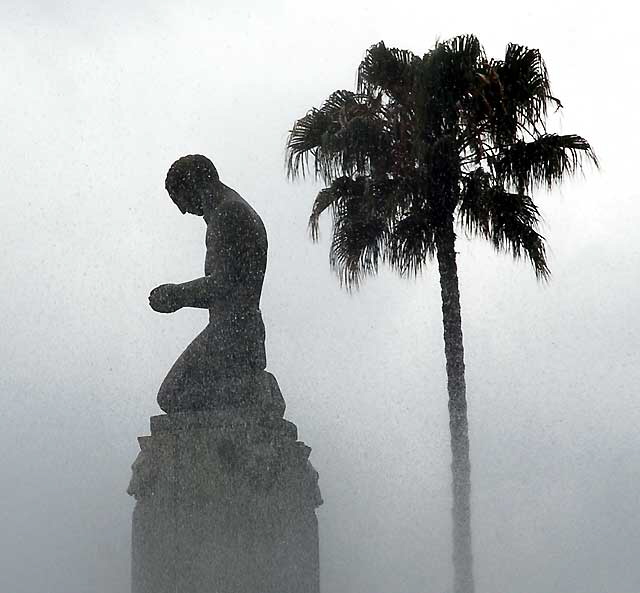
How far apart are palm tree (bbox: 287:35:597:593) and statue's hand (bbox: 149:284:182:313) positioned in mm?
5075

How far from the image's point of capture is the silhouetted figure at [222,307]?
6.82 m

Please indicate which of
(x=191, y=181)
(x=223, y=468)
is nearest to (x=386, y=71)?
(x=191, y=181)

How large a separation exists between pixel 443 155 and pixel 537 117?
1.19 m

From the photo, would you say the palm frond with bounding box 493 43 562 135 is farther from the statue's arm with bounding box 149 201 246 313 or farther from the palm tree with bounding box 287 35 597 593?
the statue's arm with bounding box 149 201 246 313

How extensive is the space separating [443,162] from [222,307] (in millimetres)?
5218

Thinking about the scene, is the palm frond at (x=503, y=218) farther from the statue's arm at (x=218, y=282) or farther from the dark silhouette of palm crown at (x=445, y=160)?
the statue's arm at (x=218, y=282)

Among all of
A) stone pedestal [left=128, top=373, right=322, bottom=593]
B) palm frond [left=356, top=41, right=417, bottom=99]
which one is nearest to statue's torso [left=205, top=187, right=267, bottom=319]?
stone pedestal [left=128, top=373, right=322, bottom=593]

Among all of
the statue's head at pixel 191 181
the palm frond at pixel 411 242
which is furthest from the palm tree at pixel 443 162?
the statue's head at pixel 191 181

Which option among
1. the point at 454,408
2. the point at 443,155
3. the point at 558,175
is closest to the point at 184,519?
the point at 454,408

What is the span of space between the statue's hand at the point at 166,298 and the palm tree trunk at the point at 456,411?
476cm

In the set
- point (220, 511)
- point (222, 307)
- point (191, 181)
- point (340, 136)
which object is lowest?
point (220, 511)

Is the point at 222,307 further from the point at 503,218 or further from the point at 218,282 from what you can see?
the point at 503,218

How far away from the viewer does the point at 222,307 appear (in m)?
6.92

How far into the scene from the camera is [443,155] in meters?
11.6
